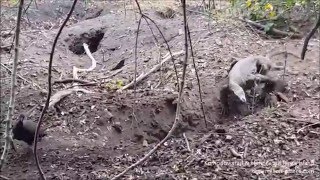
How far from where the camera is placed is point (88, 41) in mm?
7035

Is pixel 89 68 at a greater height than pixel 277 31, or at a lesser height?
lesser

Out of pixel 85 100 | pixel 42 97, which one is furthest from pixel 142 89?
pixel 42 97

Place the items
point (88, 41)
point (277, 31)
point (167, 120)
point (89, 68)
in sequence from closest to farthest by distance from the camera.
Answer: point (167, 120) → point (89, 68) → point (277, 31) → point (88, 41)

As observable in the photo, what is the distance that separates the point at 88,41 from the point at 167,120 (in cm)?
311

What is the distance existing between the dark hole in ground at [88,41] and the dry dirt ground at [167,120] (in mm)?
320

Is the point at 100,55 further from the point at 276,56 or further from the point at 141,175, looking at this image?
the point at 141,175

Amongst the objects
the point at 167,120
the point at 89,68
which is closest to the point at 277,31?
the point at 89,68

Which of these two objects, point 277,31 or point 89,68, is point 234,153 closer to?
point 89,68

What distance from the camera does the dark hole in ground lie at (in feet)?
22.4

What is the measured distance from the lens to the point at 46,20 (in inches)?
316

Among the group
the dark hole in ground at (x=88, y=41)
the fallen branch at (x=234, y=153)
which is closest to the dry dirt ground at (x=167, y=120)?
the fallen branch at (x=234, y=153)

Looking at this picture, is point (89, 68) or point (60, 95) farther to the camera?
point (89, 68)

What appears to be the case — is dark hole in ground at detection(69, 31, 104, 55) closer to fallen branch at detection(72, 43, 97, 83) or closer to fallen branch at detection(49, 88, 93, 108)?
fallen branch at detection(72, 43, 97, 83)

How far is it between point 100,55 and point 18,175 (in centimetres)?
329
